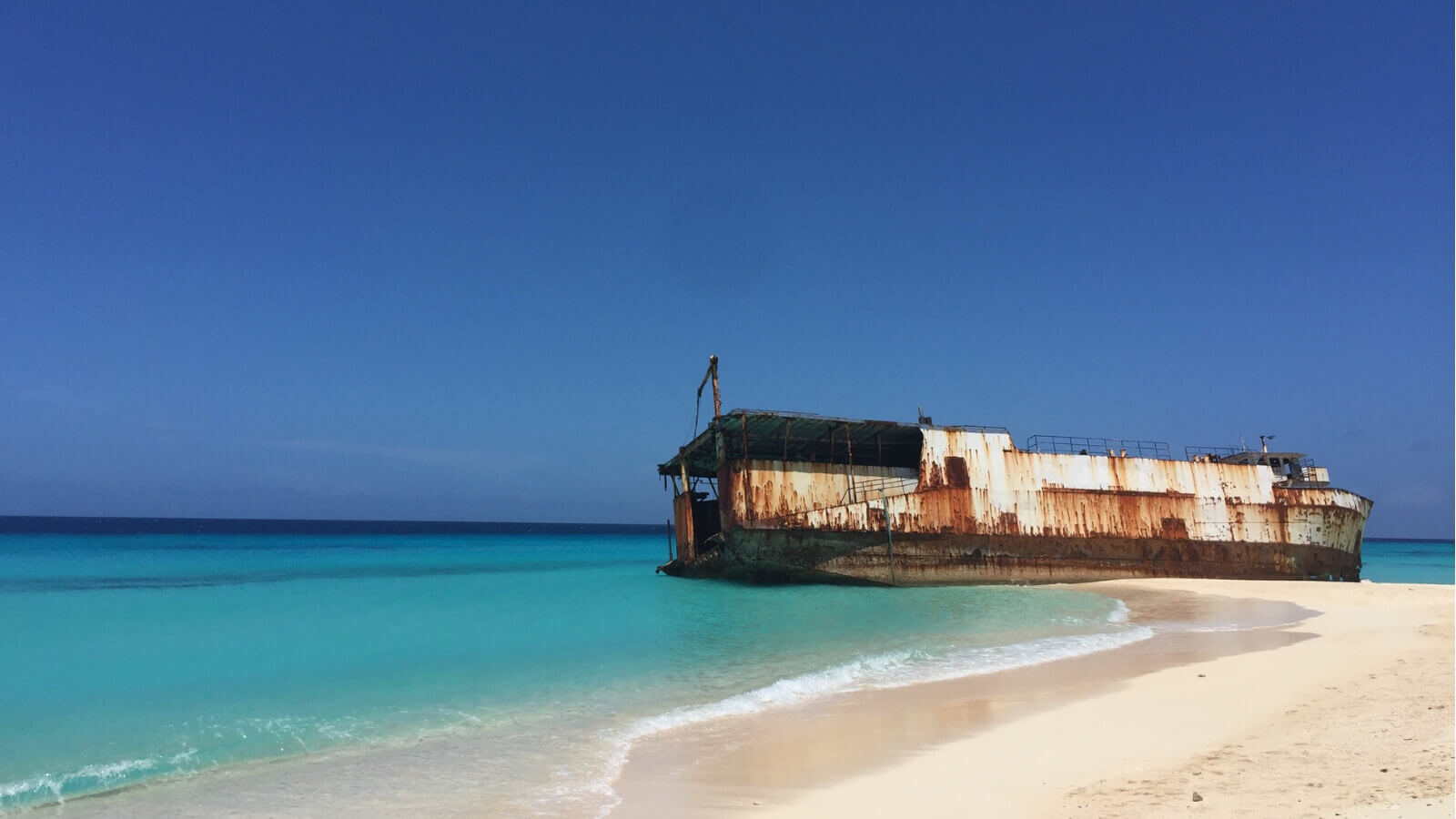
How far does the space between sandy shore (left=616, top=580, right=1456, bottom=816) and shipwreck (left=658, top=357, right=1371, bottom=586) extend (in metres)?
13.6

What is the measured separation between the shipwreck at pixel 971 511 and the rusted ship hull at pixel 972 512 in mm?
49

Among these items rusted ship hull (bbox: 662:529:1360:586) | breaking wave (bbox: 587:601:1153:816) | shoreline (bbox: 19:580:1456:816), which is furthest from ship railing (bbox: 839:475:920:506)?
shoreline (bbox: 19:580:1456:816)

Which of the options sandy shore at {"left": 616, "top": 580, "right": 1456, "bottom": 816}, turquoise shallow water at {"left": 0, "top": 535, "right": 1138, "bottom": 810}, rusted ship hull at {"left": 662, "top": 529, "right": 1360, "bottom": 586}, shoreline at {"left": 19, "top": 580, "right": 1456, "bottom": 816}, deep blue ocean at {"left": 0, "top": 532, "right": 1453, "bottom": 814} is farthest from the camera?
rusted ship hull at {"left": 662, "top": 529, "right": 1360, "bottom": 586}

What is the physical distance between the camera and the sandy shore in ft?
16.8

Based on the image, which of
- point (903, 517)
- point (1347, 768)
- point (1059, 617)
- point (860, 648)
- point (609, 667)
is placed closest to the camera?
point (1347, 768)

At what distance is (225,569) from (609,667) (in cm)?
3636

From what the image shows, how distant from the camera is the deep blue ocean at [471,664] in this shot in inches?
299

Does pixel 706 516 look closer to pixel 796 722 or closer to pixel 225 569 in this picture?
pixel 796 722

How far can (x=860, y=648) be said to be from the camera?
13.2 m

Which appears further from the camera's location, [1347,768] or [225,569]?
[225,569]

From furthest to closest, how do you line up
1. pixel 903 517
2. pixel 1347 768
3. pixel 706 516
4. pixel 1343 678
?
1. pixel 706 516
2. pixel 903 517
3. pixel 1343 678
4. pixel 1347 768

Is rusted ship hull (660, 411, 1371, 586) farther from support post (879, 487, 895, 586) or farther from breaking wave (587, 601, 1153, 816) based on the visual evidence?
breaking wave (587, 601, 1153, 816)

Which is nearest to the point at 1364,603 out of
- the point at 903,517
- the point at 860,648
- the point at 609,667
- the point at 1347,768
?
the point at 903,517

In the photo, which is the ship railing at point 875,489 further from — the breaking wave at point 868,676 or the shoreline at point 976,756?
the shoreline at point 976,756
